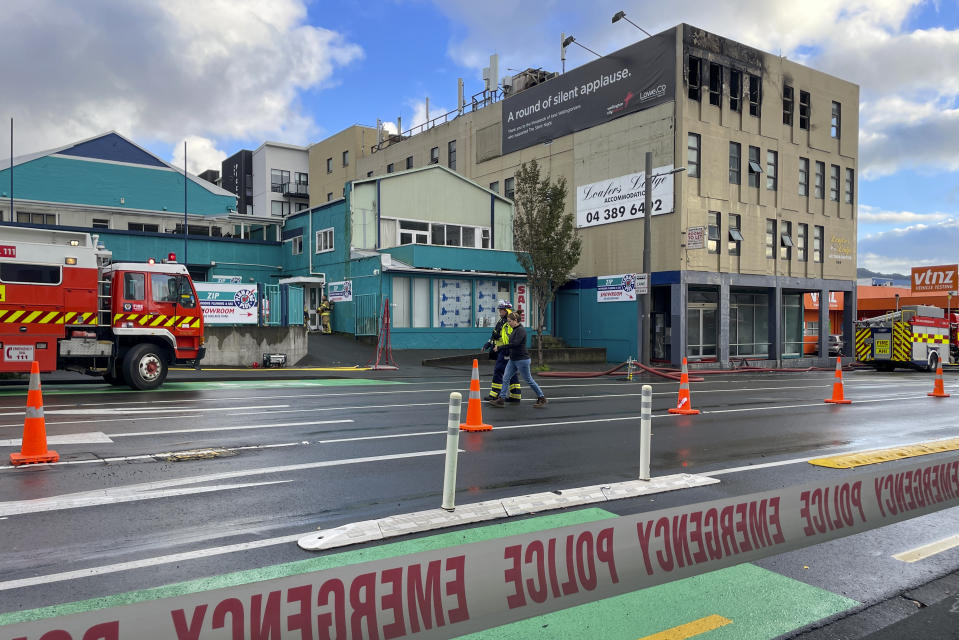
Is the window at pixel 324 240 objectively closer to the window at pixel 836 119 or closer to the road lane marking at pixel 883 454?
the road lane marking at pixel 883 454

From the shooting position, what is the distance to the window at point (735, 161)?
31.5 m

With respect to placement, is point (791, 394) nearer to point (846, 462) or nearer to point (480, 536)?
point (846, 462)

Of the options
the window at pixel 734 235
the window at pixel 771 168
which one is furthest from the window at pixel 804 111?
the window at pixel 734 235

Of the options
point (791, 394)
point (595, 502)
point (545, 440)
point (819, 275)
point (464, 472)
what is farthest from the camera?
point (819, 275)

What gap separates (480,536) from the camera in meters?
5.00

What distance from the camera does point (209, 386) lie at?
1630 centimetres

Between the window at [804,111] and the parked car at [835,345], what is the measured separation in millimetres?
12371

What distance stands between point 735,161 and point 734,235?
3715 mm

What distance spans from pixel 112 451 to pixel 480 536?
17.2 ft

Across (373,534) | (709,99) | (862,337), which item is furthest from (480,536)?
(862,337)

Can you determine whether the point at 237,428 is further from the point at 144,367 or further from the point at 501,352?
the point at 144,367

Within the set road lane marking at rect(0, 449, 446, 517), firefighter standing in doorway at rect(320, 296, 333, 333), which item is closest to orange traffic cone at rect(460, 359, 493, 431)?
road lane marking at rect(0, 449, 446, 517)

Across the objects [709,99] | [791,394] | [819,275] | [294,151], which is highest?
[294,151]

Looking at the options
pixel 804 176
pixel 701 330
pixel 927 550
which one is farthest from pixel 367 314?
pixel 927 550
